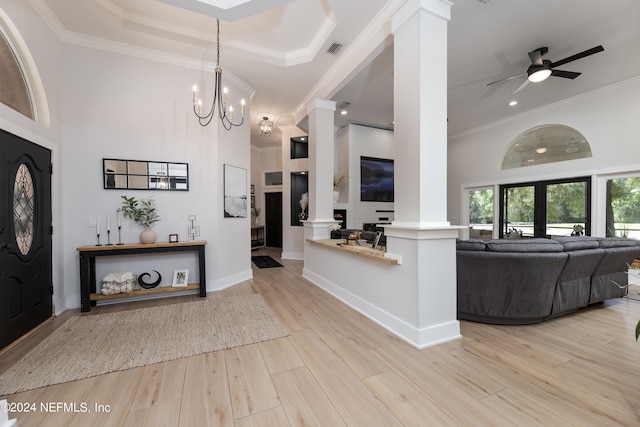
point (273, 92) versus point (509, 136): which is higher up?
point (273, 92)

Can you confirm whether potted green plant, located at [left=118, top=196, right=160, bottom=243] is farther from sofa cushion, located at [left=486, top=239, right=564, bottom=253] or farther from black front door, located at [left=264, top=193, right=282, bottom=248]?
black front door, located at [left=264, top=193, right=282, bottom=248]

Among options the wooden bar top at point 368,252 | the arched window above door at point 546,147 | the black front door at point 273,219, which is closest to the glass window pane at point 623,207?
the arched window above door at point 546,147

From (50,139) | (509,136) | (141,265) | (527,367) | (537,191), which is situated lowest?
(527,367)

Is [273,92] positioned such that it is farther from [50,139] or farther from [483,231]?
[483,231]

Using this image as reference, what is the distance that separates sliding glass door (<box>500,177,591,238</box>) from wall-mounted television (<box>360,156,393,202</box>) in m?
2.76

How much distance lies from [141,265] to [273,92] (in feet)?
11.4

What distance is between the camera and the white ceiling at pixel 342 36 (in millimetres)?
2688

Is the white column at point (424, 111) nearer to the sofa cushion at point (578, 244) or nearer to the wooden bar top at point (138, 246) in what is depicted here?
the sofa cushion at point (578, 244)

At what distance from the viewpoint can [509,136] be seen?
609 centimetres

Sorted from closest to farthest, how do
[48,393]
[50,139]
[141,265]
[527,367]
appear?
[48,393] → [527,367] → [50,139] → [141,265]

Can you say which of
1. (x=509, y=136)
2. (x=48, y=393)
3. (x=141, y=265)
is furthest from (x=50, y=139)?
(x=509, y=136)

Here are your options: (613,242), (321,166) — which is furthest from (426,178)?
(613,242)

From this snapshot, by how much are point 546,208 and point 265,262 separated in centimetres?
640

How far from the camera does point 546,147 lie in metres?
5.58
